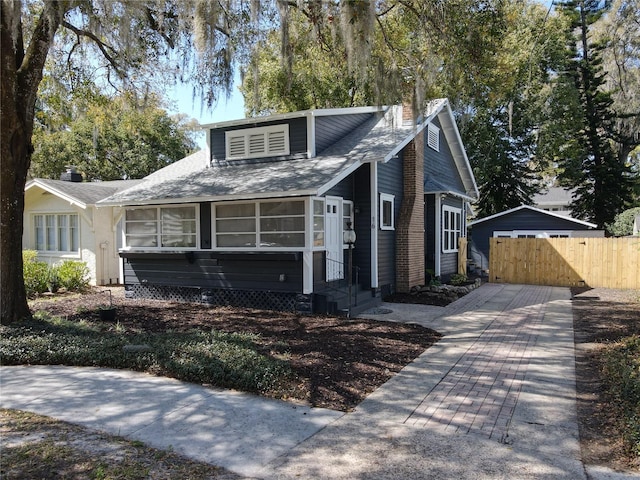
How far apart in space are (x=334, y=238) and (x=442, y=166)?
730 cm

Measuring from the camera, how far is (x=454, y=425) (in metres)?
4.30

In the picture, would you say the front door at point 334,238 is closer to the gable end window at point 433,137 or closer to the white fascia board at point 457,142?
the gable end window at point 433,137

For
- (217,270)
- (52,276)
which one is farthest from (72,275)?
(217,270)

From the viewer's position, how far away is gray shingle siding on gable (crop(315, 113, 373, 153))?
39.5 ft

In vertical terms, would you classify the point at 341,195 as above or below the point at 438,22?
below

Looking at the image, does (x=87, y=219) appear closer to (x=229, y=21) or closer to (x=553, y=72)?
(x=229, y=21)

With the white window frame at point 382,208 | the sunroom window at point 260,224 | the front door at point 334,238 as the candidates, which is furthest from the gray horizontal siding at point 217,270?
the white window frame at point 382,208

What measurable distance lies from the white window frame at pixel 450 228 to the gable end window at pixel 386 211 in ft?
11.0

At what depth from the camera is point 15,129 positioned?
759cm

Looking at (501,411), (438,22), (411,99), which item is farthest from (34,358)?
(438,22)

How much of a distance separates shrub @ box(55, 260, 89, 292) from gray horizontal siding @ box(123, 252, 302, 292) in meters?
2.57

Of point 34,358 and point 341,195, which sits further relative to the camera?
point 341,195

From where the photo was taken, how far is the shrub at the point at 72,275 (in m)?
13.6

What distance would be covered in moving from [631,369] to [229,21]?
8.76m
